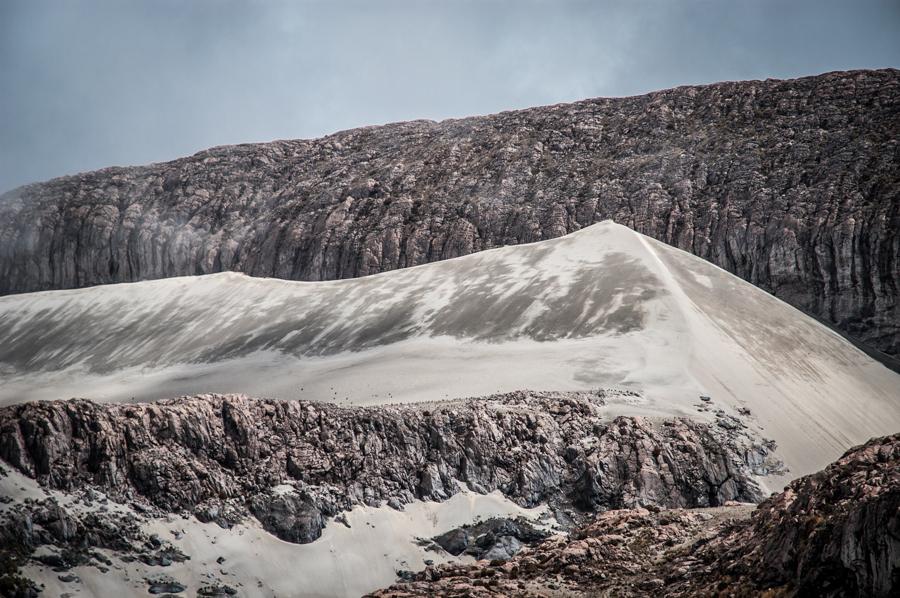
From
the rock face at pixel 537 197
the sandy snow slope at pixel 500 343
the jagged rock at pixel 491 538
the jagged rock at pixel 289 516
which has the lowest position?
the jagged rock at pixel 491 538

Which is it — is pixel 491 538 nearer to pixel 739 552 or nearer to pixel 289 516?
pixel 289 516

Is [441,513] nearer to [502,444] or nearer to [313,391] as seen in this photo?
[502,444]

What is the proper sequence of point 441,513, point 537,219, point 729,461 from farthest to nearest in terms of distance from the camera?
point 537,219, point 729,461, point 441,513

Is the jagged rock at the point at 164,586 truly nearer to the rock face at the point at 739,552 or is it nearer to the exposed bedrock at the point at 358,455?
the exposed bedrock at the point at 358,455

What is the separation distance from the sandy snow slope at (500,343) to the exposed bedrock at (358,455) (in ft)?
16.7

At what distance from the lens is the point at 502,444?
4331 cm

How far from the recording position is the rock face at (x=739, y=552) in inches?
792

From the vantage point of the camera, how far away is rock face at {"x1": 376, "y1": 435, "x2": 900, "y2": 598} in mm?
20109

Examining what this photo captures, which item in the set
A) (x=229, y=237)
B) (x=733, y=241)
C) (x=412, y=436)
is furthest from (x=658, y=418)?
(x=229, y=237)

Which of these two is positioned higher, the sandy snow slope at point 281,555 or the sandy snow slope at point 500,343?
A: the sandy snow slope at point 500,343

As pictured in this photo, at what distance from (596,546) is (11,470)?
1864cm

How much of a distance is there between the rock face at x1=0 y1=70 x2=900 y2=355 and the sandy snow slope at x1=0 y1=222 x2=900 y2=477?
14.1 metres

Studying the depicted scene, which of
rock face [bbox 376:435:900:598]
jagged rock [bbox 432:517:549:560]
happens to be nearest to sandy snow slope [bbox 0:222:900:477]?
jagged rock [bbox 432:517:549:560]

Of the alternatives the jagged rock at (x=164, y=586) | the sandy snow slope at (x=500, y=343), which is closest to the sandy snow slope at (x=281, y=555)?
the jagged rock at (x=164, y=586)
